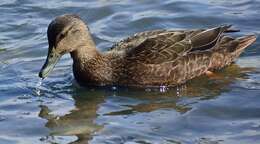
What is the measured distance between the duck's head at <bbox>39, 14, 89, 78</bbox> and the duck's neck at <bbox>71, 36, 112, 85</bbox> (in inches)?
4.3

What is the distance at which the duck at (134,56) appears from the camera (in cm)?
1014

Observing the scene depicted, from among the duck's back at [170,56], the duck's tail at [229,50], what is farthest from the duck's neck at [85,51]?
the duck's tail at [229,50]

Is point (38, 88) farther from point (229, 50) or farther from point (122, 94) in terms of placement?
point (229, 50)

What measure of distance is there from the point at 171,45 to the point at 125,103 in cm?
129

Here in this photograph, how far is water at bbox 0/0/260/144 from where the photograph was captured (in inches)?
330

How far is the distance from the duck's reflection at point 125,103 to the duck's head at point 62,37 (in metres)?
0.53

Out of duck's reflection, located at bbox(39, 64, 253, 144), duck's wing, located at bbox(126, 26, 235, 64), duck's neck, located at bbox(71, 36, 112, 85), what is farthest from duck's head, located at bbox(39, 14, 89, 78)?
duck's wing, located at bbox(126, 26, 235, 64)

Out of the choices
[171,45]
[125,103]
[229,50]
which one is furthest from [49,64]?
[229,50]

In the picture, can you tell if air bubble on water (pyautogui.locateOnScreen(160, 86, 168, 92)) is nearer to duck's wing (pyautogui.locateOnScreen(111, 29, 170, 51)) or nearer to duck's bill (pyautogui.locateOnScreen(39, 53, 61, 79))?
duck's wing (pyautogui.locateOnScreen(111, 29, 170, 51))

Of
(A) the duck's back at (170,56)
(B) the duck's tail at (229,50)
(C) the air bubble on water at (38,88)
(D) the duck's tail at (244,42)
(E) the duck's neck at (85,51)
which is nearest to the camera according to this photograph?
(C) the air bubble on water at (38,88)

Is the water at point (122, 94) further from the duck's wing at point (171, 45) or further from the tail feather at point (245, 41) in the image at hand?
the duck's wing at point (171, 45)

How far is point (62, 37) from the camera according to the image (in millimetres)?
10094

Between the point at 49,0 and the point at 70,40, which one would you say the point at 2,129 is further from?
the point at 49,0

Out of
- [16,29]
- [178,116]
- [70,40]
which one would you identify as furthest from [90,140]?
[16,29]
